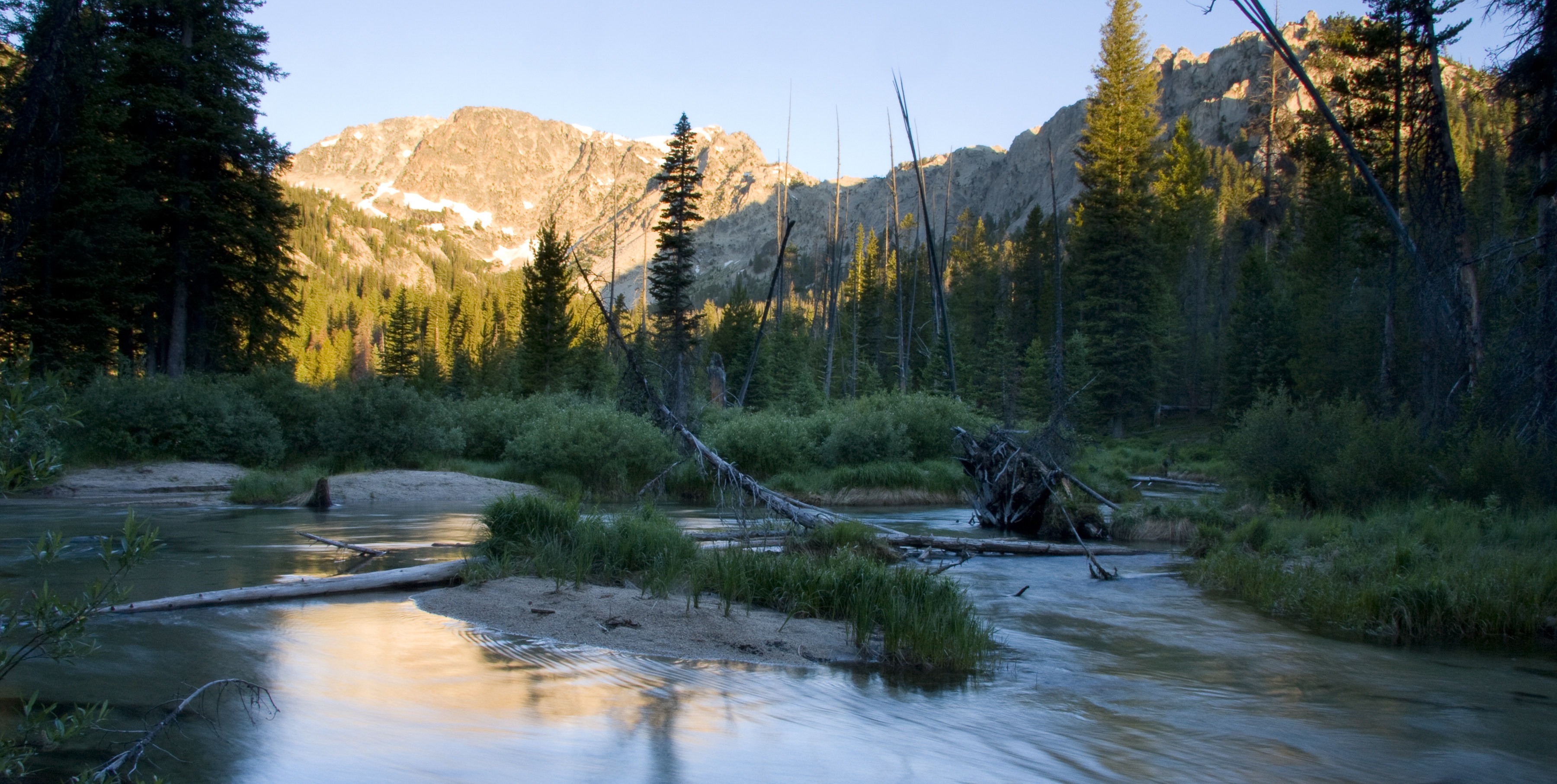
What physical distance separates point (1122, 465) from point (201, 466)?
1190 inches

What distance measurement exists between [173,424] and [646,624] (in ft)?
67.4

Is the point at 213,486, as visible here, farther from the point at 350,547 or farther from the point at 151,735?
the point at 151,735

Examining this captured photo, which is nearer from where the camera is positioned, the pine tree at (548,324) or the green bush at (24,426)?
the green bush at (24,426)

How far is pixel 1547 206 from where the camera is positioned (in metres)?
14.6

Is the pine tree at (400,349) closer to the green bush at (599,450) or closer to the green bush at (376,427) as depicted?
the green bush at (376,427)

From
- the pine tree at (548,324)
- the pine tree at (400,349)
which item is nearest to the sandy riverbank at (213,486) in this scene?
the pine tree at (548,324)

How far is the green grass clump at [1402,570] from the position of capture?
986 cm

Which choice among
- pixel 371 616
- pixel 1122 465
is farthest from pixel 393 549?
pixel 1122 465

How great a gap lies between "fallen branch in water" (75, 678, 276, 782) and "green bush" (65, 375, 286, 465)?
2052 cm

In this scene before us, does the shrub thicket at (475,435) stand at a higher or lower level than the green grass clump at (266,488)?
higher

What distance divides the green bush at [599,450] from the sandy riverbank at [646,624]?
55.2 feet

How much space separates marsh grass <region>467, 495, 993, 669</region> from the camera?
27.9ft

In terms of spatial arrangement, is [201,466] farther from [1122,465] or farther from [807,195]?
[807,195]

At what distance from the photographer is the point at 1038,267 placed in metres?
66.2
